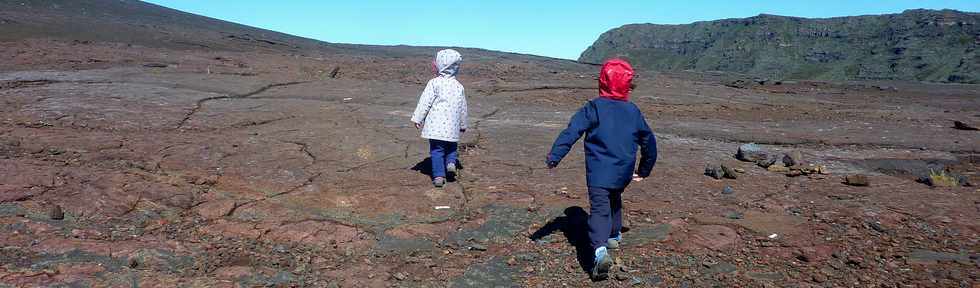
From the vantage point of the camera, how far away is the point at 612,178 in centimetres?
358

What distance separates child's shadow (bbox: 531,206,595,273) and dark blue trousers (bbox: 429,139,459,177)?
108cm

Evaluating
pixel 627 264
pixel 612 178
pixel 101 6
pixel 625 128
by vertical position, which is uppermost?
pixel 101 6

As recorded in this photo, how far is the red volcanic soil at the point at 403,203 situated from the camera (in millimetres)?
3389

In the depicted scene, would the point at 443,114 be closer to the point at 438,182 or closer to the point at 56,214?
the point at 438,182

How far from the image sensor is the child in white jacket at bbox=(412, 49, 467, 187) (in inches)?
201

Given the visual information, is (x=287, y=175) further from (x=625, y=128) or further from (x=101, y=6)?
(x=101, y=6)

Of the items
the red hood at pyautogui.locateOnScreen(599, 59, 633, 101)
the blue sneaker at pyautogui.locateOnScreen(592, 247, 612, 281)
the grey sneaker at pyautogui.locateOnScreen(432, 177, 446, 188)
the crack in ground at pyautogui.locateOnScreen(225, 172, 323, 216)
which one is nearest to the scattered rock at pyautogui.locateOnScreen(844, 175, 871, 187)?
the red hood at pyautogui.locateOnScreen(599, 59, 633, 101)

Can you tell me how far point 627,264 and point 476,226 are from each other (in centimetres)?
101

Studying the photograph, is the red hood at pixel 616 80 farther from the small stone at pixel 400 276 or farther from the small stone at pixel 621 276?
the small stone at pixel 400 276

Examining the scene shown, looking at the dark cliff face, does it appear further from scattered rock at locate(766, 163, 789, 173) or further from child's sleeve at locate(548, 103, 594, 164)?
child's sleeve at locate(548, 103, 594, 164)

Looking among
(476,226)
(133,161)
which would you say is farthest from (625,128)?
(133,161)

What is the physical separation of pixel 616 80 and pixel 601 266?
103cm

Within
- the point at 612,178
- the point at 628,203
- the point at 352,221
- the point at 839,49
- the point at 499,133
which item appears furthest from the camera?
the point at 839,49

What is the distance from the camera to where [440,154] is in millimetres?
5102
